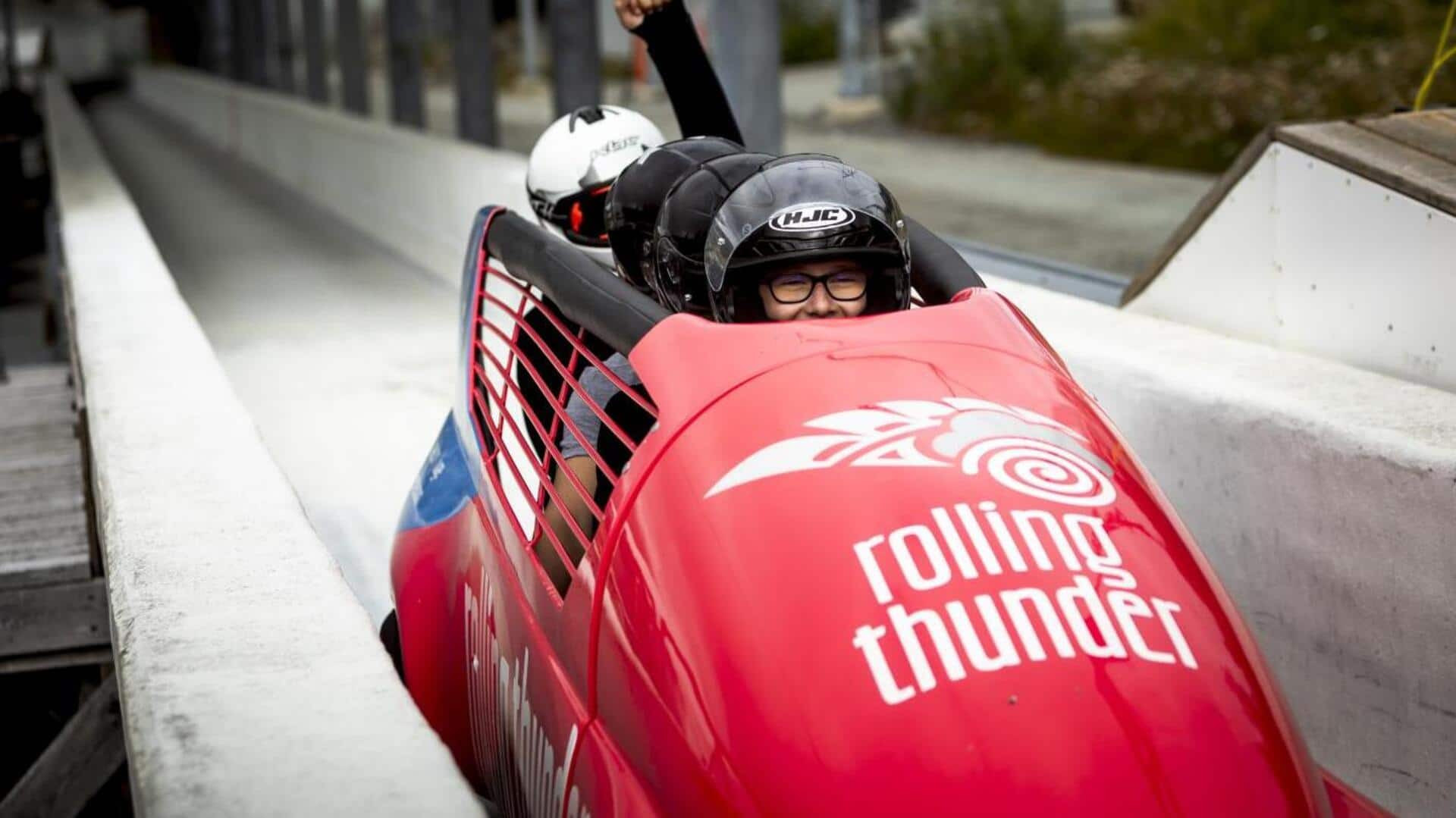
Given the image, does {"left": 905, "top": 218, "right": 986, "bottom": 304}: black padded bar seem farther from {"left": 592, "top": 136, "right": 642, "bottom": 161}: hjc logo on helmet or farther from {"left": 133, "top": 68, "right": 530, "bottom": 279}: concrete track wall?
{"left": 133, "top": 68, "right": 530, "bottom": 279}: concrete track wall

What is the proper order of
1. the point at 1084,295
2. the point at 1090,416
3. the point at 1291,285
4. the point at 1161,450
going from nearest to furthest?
the point at 1090,416
the point at 1161,450
the point at 1291,285
the point at 1084,295

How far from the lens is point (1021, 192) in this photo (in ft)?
44.1

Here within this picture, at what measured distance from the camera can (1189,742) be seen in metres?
1.83

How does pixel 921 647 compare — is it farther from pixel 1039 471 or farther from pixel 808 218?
pixel 808 218

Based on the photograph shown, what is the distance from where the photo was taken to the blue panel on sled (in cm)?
332

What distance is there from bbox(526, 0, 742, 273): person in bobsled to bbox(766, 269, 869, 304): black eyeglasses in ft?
4.64

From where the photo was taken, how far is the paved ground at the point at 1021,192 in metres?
10.8

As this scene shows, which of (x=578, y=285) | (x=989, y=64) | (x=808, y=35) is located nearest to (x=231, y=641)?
(x=578, y=285)

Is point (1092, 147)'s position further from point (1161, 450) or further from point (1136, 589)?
point (1136, 589)

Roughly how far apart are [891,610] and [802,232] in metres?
0.72

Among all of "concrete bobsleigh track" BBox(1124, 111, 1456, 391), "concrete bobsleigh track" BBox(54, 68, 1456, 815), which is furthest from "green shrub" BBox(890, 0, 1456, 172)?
"concrete bobsleigh track" BBox(54, 68, 1456, 815)

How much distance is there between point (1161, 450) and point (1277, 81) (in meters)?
11.0

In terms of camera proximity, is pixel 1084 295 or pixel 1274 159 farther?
pixel 1084 295

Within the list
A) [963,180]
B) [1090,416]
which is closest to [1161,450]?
[1090,416]
